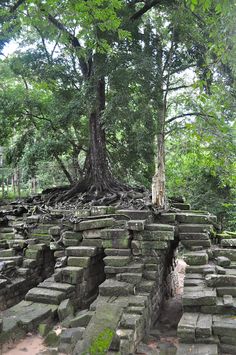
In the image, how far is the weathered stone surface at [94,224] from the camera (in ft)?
21.6

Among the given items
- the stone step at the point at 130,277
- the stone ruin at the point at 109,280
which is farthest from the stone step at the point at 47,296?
the stone step at the point at 130,277

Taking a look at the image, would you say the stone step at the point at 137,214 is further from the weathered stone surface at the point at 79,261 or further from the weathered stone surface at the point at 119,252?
the weathered stone surface at the point at 79,261

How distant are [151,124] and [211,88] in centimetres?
248

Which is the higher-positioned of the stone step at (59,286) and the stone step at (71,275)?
the stone step at (71,275)

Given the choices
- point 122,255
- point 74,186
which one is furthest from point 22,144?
point 122,255

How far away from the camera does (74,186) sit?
9.45m

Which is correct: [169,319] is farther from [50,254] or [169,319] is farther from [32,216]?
[32,216]

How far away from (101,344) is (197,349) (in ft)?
4.08

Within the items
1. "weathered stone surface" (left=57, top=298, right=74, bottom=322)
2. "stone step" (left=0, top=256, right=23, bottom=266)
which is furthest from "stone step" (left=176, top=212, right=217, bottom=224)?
"stone step" (left=0, top=256, right=23, bottom=266)

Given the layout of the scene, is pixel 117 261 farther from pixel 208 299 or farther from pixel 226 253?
pixel 226 253

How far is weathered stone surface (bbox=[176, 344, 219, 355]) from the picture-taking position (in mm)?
3982

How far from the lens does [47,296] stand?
5.61 meters

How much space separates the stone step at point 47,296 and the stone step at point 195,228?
2768mm

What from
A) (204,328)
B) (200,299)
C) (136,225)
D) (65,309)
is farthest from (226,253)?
(65,309)
